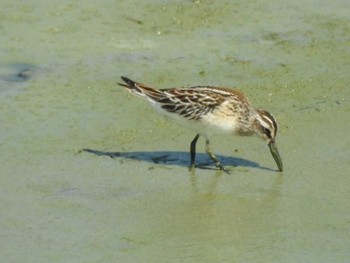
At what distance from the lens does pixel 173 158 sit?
39.0 feet

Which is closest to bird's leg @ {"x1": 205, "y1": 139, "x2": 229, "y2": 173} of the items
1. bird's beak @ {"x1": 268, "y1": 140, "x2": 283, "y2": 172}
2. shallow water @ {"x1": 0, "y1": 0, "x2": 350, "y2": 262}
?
shallow water @ {"x1": 0, "y1": 0, "x2": 350, "y2": 262}

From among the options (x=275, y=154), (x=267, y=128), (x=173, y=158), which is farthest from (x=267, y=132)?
(x=173, y=158)

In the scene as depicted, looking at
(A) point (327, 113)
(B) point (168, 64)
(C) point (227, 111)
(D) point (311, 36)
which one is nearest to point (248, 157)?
(C) point (227, 111)

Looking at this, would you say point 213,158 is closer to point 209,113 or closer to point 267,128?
point 209,113

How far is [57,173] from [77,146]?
2.53 ft

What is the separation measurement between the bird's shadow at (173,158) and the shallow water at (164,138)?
0.03 metres

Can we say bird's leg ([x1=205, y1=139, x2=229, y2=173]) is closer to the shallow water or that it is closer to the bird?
the bird

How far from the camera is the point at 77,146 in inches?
473

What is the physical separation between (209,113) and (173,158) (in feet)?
1.92

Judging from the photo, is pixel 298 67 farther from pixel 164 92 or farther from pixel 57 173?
pixel 57 173

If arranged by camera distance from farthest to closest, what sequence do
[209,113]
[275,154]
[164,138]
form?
[164,138], [209,113], [275,154]

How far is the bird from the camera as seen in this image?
1176 centimetres

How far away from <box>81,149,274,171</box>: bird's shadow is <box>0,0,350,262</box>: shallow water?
0.09 ft

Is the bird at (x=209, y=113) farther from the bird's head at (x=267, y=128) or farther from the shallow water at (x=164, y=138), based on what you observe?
the shallow water at (x=164, y=138)
